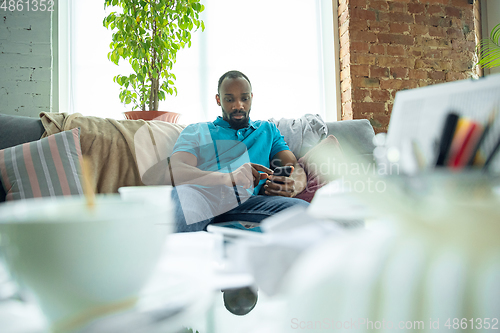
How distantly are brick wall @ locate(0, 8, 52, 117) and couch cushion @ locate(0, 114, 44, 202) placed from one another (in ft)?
3.15

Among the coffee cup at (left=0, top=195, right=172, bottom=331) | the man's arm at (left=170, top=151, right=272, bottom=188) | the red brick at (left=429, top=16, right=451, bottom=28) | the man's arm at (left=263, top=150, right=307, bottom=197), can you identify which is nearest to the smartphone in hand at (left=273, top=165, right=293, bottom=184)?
the man's arm at (left=263, top=150, right=307, bottom=197)

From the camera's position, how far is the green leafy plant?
2.33 m

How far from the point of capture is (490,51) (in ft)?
8.04

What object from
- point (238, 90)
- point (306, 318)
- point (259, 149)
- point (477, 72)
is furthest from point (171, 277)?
→ point (477, 72)

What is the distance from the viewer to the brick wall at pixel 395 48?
2.50 metres

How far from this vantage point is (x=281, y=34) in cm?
283

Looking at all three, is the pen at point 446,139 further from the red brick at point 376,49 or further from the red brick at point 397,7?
the red brick at point 397,7

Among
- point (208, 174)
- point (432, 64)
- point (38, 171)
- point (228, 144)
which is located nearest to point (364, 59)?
point (432, 64)

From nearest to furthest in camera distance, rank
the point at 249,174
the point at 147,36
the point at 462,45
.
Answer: the point at 249,174 → the point at 147,36 → the point at 462,45

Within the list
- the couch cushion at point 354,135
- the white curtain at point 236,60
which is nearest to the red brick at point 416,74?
the white curtain at point 236,60

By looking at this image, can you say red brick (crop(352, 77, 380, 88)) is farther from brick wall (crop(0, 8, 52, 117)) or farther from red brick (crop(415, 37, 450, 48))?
brick wall (crop(0, 8, 52, 117))

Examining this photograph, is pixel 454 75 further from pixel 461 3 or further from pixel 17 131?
pixel 17 131

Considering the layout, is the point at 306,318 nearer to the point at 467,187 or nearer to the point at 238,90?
the point at 467,187

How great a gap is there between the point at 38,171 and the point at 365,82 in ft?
7.69
